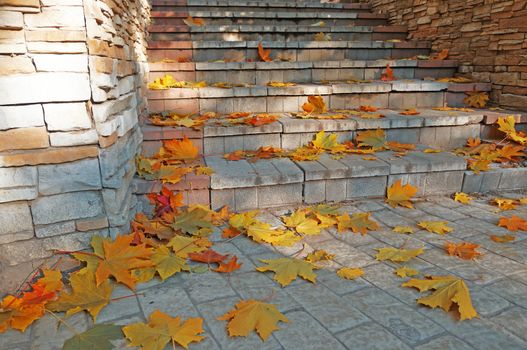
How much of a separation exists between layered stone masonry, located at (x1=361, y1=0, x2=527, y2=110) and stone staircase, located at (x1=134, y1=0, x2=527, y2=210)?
19 centimetres

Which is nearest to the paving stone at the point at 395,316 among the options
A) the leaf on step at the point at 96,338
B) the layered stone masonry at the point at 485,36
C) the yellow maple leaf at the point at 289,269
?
the yellow maple leaf at the point at 289,269

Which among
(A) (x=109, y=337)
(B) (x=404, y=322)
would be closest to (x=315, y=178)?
(B) (x=404, y=322)

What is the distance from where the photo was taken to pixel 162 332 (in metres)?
1.51

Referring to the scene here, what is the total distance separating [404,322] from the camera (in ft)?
5.33

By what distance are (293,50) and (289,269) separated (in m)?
3.38

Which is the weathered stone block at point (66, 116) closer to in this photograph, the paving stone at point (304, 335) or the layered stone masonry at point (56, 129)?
the layered stone masonry at point (56, 129)

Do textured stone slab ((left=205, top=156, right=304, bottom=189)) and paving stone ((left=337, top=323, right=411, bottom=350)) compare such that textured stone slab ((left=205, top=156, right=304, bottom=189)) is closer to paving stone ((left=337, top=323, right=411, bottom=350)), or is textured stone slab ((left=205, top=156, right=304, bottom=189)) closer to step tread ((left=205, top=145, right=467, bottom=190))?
step tread ((left=205, top=145, right=467, bottom=190))

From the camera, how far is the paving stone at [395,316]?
1550mm

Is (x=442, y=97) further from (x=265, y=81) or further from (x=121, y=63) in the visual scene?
(x=121, y=63)

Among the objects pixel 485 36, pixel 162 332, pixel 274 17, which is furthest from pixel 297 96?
pixel 162 332

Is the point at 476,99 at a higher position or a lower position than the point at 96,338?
higher

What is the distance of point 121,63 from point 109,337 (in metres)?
1.65

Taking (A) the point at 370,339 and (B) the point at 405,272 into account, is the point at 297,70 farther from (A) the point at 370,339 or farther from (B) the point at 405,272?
(A) the point at 370,339

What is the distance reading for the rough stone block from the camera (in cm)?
177
